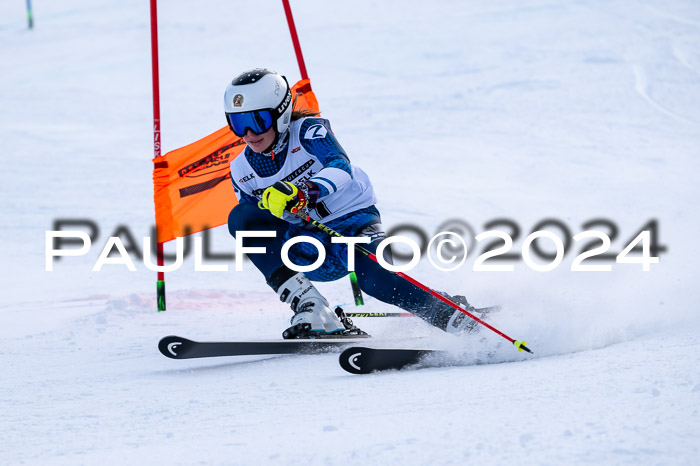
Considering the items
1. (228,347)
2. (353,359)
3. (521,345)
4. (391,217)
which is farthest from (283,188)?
(391,217)

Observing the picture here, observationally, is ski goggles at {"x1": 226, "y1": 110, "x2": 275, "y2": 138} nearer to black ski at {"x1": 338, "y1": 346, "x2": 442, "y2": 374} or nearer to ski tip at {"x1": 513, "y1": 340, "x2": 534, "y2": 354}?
black ski at {"x1": 338, "y1": 346, "x2": 442, "y2": 374}

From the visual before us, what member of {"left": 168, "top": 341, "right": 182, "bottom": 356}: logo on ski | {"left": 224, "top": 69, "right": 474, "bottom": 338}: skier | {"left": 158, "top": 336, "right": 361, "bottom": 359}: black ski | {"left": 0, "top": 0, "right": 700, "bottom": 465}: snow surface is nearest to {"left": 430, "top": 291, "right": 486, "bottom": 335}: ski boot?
{"left": 224, "top": 69, "right": 474, "bottom": 338}: skier

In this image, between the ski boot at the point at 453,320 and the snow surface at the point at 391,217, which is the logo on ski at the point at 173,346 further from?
the ski boot at the point at 453,320

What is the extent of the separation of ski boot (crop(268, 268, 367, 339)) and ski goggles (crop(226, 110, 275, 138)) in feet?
2.15

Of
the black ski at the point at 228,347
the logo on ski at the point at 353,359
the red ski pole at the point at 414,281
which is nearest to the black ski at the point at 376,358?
the logo on ski at the point at 353,359

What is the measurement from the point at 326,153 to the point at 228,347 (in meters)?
0.99

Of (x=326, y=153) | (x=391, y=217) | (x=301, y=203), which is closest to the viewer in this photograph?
A: (x=301, y=203)

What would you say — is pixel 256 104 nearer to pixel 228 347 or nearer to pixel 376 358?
pixel 228 347

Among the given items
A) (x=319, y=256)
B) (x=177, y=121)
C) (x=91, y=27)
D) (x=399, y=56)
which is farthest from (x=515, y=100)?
(x=91, y=27)

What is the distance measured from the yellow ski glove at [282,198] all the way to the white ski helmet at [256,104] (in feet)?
1.09

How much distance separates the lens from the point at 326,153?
3875mm

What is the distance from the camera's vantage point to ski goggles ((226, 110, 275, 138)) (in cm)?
373

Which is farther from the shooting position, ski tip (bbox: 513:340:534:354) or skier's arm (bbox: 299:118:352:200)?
skier's arm (bbox: 299:118:352:200)

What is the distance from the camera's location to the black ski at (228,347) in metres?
3.53
